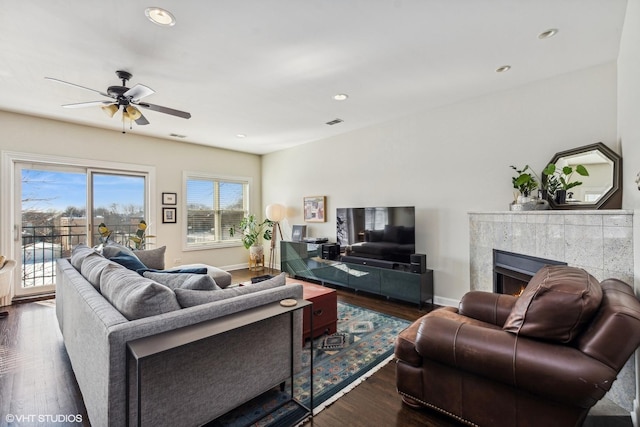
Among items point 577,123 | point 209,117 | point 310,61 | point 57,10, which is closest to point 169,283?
point 57,10

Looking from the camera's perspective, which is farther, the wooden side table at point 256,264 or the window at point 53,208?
the wooden side table at point 256,264

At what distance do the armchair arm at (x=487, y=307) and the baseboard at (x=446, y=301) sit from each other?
156 cm

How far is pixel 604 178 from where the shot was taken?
2521 millimetres

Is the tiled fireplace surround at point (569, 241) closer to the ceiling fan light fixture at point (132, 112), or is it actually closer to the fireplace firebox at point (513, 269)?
the fireplace firebox at point (513, 269)

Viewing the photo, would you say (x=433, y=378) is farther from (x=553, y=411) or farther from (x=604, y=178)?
(x=604, y=178)

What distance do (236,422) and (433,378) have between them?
1218mm

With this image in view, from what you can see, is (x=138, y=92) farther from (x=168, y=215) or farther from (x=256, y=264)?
(x=256, y=264)

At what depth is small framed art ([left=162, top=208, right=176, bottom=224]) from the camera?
5301 millimetres

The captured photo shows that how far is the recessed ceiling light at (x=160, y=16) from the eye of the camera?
192 centimetres

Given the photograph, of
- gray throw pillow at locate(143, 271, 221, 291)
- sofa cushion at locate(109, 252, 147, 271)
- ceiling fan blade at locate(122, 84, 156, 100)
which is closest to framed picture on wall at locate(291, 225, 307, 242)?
sofa cushion at locate(109, 252, 147, 271)

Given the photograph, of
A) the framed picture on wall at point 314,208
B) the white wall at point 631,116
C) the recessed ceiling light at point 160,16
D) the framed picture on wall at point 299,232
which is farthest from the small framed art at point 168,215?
the white wall at point 631,116

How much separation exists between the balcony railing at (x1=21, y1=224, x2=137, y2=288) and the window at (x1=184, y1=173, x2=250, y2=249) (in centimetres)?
172

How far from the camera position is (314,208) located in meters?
5.48

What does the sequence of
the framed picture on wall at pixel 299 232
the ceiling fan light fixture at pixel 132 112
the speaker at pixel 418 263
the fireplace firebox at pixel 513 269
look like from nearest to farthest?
the fireplace firebox at pixel 513 269 < the ceiling fan light fixture at pixel 132 112 < the speaker at pixel 418 263 < the framed picture on wall at pixel 299 232
